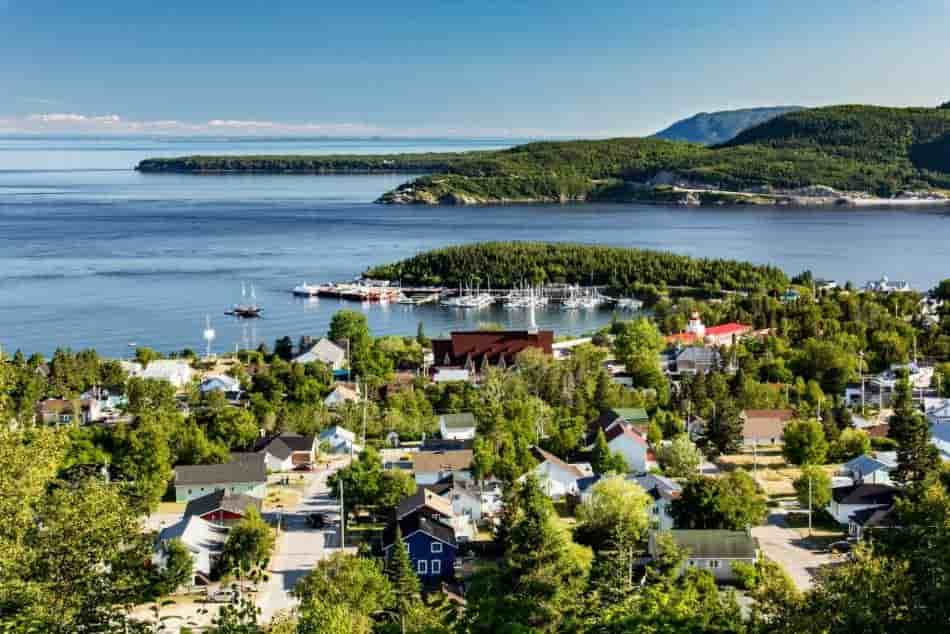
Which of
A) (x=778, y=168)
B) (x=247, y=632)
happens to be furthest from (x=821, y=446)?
(x=778, y=168)

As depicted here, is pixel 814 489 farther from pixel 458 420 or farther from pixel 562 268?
pixel 562 268

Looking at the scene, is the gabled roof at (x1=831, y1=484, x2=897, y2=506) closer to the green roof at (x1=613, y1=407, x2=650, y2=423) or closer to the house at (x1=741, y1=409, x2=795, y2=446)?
the house at (x1=741, y1=409, x2=795, y2=446)

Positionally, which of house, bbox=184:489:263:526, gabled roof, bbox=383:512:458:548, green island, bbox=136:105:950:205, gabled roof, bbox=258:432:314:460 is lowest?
gabled roof, bbox=258:432:314:460

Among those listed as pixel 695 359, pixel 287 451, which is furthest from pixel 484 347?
pixel 287 451

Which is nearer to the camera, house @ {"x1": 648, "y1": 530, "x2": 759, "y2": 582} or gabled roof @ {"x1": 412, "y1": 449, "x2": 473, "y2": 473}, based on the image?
house @ {"x1": 648, "y1": 530, "x2": 759, "y2": 582}

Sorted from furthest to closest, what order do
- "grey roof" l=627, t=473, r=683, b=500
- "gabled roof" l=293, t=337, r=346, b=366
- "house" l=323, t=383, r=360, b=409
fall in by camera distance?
"gabled roof" l=293, t=337, r=346, b=366 → "house" l=323, t=383, r=360, b=409 → "grey roof" l=627, t=473, r=683, b=500

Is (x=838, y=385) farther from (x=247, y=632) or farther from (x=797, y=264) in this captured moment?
(x=797, y=264)

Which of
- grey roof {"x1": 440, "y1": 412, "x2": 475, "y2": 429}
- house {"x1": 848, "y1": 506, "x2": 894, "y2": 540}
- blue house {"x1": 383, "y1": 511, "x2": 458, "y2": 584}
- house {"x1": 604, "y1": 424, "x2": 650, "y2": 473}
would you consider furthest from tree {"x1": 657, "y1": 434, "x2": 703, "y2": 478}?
blue house {"x1": 383, "y1": 511, "x2": 458, "y2": 584}
